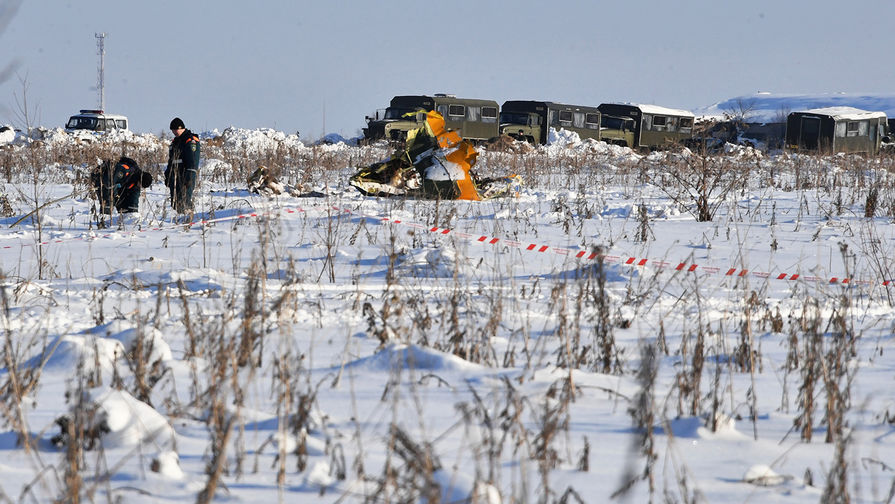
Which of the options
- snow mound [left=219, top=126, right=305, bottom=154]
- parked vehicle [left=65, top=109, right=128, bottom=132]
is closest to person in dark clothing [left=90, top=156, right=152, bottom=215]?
snow mound [left=219, top=126, right=305, bottom=154]

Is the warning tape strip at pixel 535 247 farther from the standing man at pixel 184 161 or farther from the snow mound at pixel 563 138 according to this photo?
the snow mound at pixel 563 138

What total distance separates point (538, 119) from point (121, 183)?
20.6m

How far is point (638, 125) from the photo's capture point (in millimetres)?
29484

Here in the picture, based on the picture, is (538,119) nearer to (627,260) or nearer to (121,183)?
(121,183)

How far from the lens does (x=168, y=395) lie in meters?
2.90

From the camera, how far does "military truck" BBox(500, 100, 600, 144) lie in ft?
91.2

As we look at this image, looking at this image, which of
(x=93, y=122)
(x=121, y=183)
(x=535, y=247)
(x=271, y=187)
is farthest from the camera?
(x=93, y=122)

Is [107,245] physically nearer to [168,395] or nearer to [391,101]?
[168,395]

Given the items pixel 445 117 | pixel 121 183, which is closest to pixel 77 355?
pixel 121 183

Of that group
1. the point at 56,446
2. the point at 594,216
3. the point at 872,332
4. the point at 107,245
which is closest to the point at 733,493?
the point at 56,446

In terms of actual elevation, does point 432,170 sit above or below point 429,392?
above

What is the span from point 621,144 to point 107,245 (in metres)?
25.0

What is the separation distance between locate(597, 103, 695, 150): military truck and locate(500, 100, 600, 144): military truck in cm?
136

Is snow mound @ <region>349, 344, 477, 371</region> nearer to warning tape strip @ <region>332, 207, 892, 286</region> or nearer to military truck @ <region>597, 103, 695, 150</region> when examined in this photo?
warning tape strip @ <region>332, 207, 892, 286</region>
